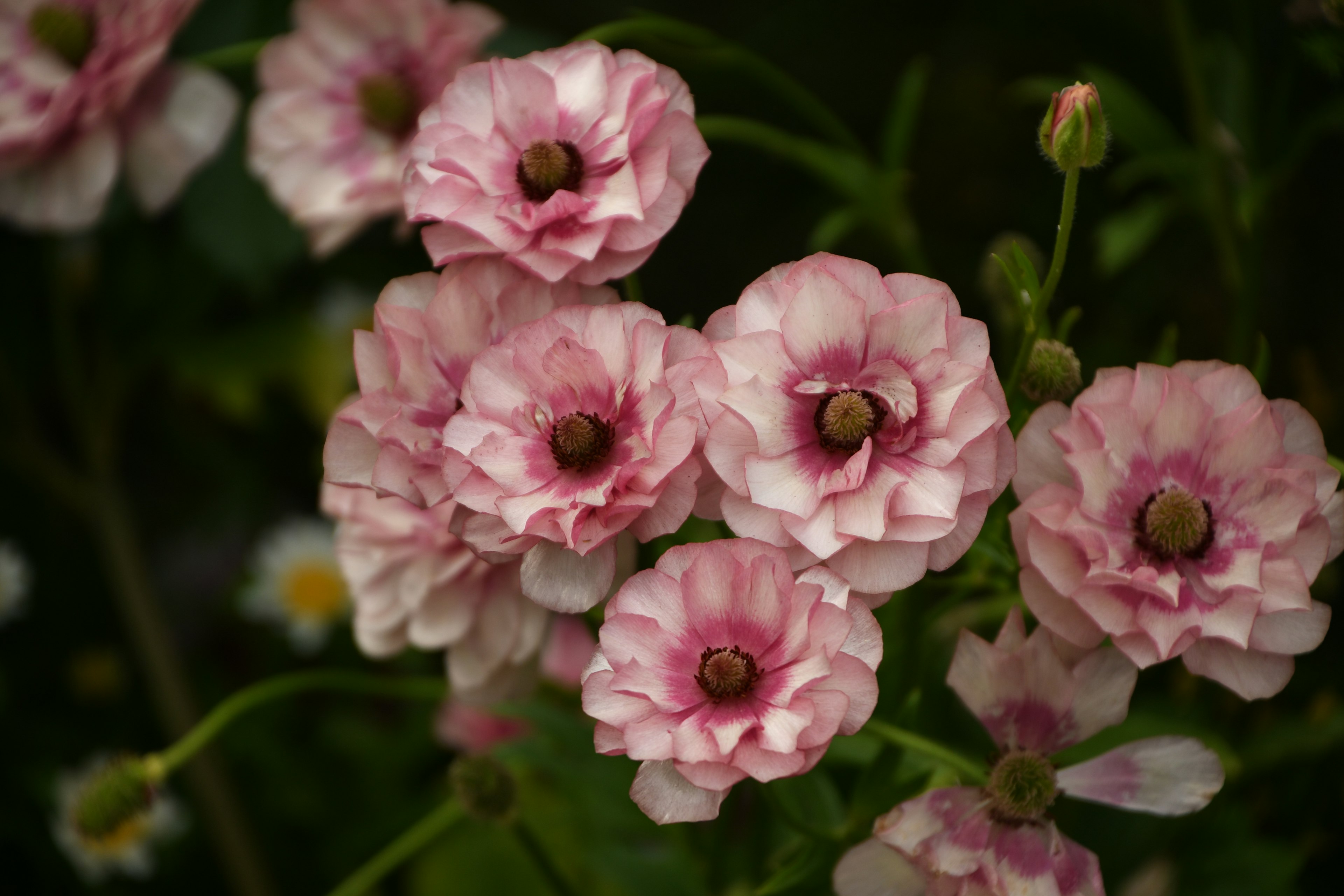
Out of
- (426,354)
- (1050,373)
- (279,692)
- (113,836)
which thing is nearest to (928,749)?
(1050,373)

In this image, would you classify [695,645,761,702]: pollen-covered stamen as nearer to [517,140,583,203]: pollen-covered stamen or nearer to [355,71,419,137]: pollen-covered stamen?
[517,140,583,203]: pollen-covered stamen

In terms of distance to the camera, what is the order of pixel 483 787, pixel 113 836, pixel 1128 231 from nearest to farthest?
pixel 483 787, pixel 1128 231, pixel 113 836

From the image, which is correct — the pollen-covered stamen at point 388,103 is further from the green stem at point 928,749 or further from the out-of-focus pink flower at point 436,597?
the green stem at point 928,749

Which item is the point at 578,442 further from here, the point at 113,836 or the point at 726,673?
the point at 113,836

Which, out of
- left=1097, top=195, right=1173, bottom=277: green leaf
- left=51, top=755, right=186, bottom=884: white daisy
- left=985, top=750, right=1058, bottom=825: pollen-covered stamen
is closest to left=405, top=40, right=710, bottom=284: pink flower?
left=985, top=750, right=1058, bottom=825: pollen-covered stamen

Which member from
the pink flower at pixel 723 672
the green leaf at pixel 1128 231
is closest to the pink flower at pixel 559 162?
the pink flower at pixel 723 672
